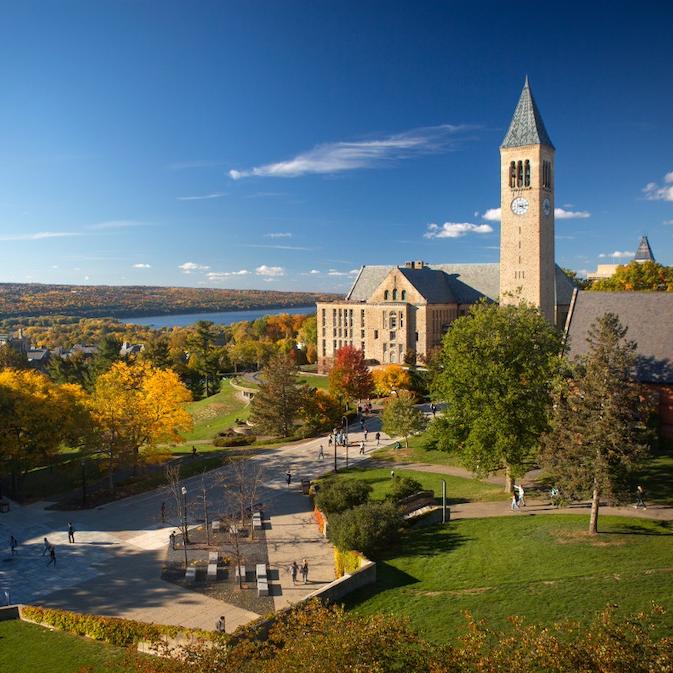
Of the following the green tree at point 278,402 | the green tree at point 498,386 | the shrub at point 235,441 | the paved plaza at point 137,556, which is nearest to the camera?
the paved plaza at point 137,556

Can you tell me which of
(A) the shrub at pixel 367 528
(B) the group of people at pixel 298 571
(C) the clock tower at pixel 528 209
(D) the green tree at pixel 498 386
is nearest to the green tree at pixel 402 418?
(D) the green tree at pixel 498 386

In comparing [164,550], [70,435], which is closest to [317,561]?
[164,550]

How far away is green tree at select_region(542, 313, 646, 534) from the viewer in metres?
22.1

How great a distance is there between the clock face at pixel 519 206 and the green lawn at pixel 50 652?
51.0 m

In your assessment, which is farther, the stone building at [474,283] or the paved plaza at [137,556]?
the stone building at [474,283]

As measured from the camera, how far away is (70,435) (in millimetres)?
41125

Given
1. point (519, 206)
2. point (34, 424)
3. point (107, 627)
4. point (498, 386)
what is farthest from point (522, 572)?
point (519, 206)

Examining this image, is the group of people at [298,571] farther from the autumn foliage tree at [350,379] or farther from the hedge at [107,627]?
the autumn foliage tree at [350,379]

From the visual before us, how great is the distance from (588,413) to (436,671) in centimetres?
1491

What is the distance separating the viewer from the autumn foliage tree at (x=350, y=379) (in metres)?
54.0

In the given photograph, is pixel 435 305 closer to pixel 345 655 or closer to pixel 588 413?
pixel 588 413

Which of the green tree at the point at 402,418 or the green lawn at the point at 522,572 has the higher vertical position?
the green tree at the point at 402,418

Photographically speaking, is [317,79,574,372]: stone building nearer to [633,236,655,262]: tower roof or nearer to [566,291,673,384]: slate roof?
[566,291,673,384]: slate roof

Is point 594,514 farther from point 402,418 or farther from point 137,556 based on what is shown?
point 137,556
